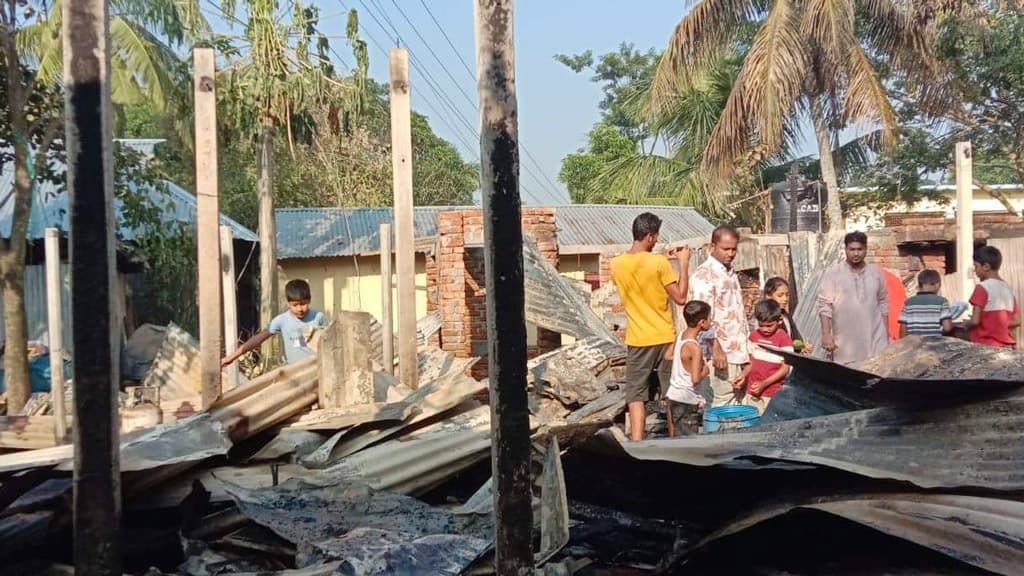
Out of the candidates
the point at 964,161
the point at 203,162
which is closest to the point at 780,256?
the point at 964,161

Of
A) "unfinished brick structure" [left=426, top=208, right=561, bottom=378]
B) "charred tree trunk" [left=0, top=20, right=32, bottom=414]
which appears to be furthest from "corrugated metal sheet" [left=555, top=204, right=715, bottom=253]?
"charred tree trunk" [left=0, top=20, right=32, bottom=414]

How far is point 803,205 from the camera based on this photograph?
11.5 metres

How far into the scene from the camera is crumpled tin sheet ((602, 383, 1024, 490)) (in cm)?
212

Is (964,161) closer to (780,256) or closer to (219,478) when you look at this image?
(780,256)

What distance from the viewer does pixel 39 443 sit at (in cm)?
336

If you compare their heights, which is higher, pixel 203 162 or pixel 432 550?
pixel 203 162

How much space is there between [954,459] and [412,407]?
169cm

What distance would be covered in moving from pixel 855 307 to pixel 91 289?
4.25m

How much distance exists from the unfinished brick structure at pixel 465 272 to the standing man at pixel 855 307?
3.77 metres

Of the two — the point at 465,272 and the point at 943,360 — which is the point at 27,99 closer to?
the point at 465,272

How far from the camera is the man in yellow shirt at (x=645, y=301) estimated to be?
4844mm

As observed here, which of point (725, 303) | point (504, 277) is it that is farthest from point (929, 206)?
point (504, 277)

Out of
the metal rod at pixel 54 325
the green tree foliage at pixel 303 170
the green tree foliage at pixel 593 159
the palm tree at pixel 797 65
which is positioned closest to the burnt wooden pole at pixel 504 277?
the metal rod at pixel 54 325

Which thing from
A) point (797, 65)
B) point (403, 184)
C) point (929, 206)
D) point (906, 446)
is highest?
point (797, 65)
